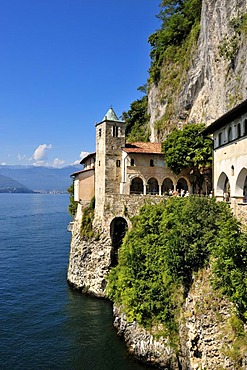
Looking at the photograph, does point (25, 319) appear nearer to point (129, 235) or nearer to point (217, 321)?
point (129, 235)

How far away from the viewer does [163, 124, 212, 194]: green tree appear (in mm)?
36625

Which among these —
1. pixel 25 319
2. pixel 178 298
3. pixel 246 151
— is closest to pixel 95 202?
pixel 25 319

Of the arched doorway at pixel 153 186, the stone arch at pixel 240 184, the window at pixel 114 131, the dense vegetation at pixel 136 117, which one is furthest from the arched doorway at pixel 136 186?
the dense vegetation at pixel 136 117

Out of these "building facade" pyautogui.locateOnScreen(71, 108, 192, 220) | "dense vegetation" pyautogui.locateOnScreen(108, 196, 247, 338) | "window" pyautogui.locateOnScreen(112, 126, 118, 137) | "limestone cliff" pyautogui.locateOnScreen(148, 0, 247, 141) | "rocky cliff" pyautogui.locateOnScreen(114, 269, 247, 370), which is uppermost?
"limestone cliff" pyautogui.locateOnScreen(148, 0, 247, 141)

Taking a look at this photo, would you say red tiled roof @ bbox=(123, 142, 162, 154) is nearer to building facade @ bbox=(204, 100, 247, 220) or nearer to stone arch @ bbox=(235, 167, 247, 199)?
building facade @ bbox=(204, 100, 247, 220)

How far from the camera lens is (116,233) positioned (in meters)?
36.7

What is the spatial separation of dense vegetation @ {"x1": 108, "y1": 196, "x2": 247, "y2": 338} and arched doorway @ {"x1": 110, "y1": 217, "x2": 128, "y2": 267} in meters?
4.64

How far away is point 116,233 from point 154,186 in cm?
882

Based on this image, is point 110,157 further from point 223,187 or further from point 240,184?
point 240,184

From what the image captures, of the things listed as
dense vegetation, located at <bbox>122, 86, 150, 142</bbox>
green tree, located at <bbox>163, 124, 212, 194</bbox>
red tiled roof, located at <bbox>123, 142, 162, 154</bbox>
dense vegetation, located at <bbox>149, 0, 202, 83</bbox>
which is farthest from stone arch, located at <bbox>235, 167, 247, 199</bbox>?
dense vegetation, located at <bbox>122, 86, 150, 142</bbox>

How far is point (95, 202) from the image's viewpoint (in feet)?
130

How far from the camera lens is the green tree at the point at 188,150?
36.6 metres

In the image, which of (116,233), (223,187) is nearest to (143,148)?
(116,233)

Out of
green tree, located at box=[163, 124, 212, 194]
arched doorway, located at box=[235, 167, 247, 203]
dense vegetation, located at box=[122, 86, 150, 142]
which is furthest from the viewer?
dense vegetation, located at box=[122, 86, 150, 142]
